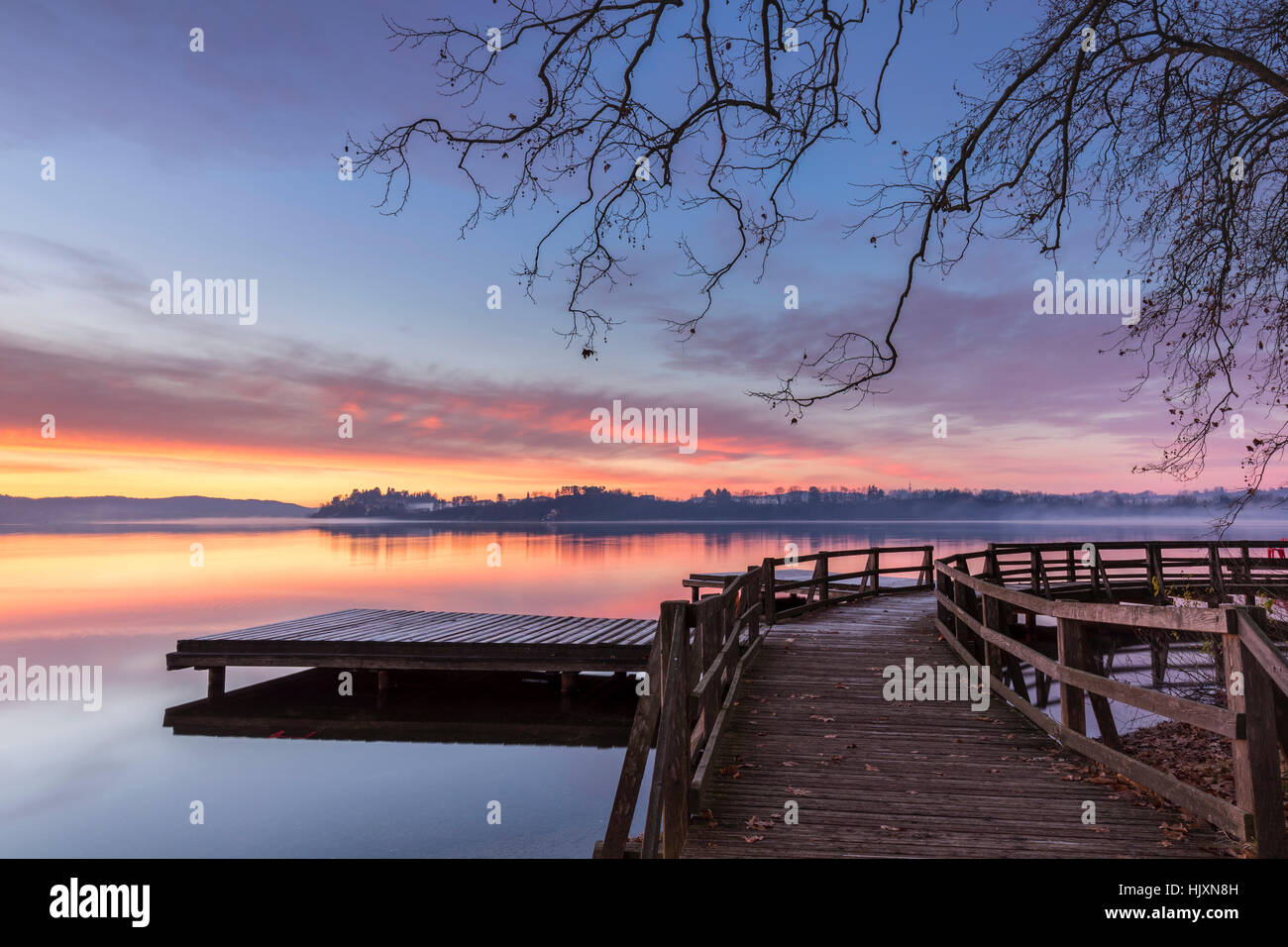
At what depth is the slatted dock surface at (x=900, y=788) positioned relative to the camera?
4477mm

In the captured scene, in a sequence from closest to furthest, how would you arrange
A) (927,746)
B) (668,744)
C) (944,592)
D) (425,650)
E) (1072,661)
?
1. (668,744)
2. (1072,661)
3. (927,746)
4. (944,592)
5. (425,650)

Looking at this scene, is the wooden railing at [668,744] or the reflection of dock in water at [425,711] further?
the reflection of dock in water at [425,711]

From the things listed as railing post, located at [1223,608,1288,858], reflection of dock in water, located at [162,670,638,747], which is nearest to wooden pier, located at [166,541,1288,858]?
railing post, located at [1223,608,1288,858]

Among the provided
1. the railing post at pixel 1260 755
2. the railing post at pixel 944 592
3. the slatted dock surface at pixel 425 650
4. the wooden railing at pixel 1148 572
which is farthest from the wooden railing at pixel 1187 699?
the wooden railing at pixel 1148 572

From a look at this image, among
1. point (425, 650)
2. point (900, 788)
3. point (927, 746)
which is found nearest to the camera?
point (900, 788)

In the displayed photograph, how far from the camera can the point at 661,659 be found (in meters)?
4.55

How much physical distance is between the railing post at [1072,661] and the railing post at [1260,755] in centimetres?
205

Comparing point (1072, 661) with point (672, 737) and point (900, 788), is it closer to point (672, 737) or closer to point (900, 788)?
point (900, 788)

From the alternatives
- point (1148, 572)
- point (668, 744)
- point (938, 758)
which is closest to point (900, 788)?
point (938, 758)

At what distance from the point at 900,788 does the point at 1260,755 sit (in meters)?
2.42

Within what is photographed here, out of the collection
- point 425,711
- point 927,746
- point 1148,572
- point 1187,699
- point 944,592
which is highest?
point 1187,699

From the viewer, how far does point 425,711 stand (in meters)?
14.7

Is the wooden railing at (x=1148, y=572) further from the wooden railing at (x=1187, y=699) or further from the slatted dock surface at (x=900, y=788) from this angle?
the slatted dock surface at (x=900, y=788)

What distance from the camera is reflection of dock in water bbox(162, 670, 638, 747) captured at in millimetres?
13719
